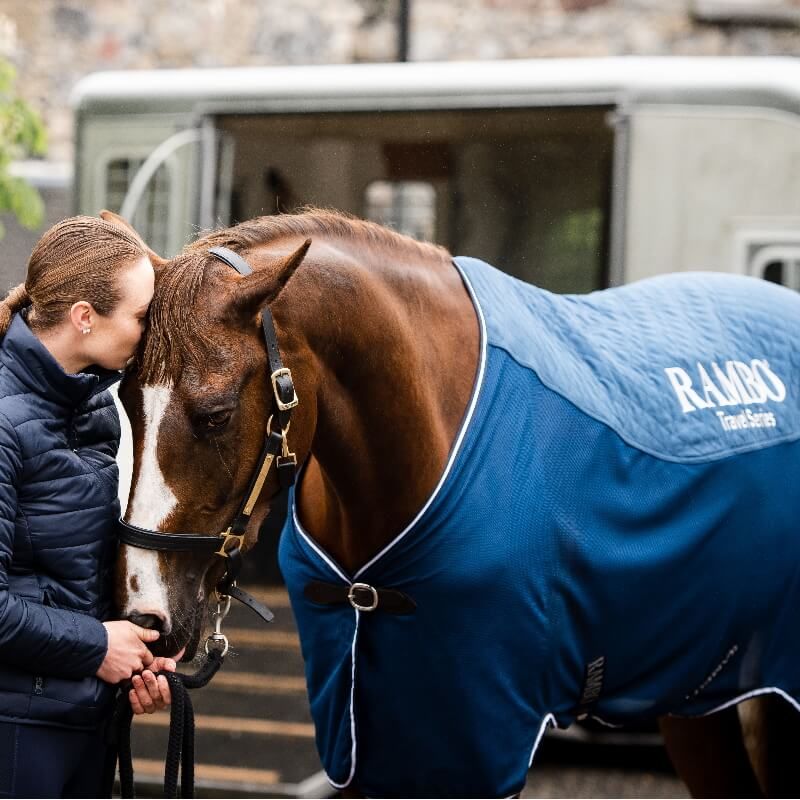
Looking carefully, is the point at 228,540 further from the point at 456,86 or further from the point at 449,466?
the point at 456,86

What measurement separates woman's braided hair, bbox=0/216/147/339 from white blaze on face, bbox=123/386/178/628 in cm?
18

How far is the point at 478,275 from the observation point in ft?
7.83

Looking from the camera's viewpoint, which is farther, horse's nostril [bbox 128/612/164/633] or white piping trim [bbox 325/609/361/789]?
white piping trim [bbox 325/609/361/789]

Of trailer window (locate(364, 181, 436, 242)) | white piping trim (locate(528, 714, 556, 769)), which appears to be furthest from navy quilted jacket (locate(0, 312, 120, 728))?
trailer window (locate(364, 181, 436, 242))

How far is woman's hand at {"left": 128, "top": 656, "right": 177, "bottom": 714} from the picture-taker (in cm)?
193

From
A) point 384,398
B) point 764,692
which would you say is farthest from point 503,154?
point 384,398

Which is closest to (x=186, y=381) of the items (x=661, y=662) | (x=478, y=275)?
(x=478, y=275)

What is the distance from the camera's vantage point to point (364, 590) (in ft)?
7.11

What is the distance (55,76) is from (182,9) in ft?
4.17

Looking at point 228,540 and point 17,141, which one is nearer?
point 228,540

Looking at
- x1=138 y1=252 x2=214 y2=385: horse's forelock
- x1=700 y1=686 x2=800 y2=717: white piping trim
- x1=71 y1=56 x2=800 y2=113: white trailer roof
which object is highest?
x1=71 y1=56 x2=800 y2=113: white trailer roof

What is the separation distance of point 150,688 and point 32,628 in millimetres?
255

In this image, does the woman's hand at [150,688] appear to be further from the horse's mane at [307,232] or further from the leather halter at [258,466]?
the horse's mane at [307,232]

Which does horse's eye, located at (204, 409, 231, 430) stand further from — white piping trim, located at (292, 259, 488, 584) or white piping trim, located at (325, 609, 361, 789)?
white piping trim, located at (325, 609, 361, 789)
